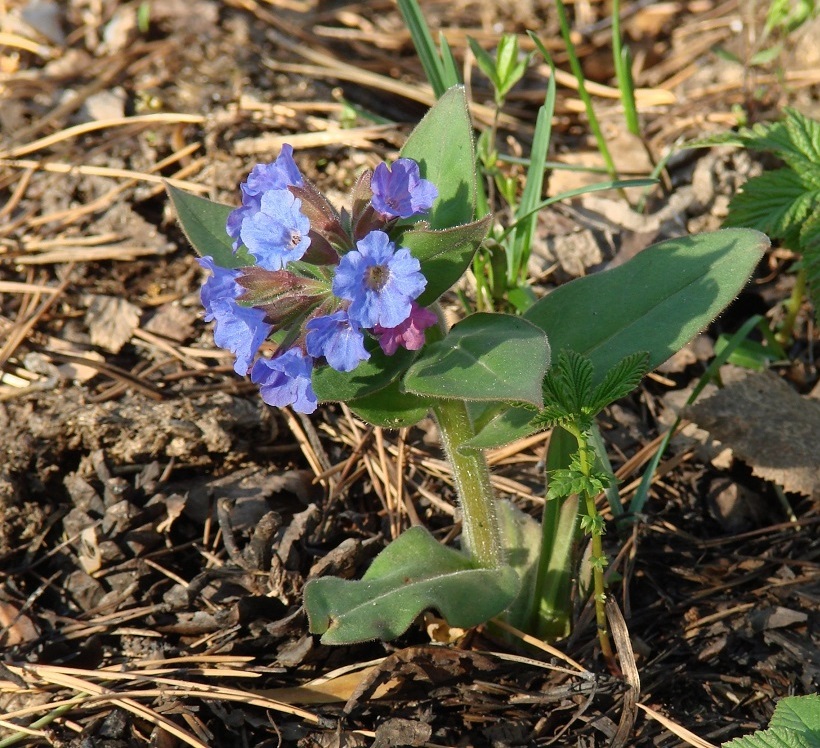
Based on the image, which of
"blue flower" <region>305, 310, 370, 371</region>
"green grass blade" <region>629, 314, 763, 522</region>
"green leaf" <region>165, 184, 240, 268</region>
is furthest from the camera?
"green grass blade" <region>629, 314, 763, 522</region>

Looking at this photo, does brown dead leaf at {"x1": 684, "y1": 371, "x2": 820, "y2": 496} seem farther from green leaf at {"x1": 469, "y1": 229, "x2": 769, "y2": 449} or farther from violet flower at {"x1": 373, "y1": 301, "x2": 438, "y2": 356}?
violet flower at {"x1": 373, "y1": 301, "x2": 438, "y2": 356}

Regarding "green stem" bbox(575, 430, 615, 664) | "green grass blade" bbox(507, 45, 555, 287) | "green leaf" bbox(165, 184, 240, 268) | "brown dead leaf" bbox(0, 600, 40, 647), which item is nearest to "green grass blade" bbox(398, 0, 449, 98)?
"green grass blade" bbox(507, 45, 555, 287)

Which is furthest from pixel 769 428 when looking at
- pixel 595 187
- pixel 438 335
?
pixel 438 335

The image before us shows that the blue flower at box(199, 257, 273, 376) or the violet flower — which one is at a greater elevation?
the blue flower at box(199, 257, 273, 376)

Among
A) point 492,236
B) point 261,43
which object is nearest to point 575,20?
point 261,43

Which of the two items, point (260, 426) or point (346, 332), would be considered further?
point (260, 426)

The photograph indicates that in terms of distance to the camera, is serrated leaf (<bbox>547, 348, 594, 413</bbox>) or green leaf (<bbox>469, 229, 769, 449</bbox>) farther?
green leaf (<bbox>469, 229, 769, 449</bbox>)

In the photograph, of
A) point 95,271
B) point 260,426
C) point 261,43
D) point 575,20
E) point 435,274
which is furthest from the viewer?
point 575,20

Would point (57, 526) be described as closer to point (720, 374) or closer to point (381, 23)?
point (720, 374)
